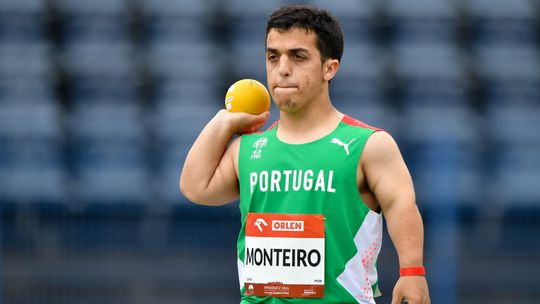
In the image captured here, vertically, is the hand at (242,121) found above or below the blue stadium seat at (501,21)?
below

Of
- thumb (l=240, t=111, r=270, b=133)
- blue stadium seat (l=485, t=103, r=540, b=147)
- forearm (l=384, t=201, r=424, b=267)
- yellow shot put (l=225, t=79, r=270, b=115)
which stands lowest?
forearm (l=384, t=201, r=424, b=267)

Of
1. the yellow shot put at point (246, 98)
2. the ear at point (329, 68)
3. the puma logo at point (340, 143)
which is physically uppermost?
the ear at point (329, 68)

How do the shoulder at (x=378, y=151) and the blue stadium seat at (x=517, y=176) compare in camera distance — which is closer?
the shoulder at (x=378, y=151)

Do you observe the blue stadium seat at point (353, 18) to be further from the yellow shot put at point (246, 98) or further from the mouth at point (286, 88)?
the mouth at point (286, 88)

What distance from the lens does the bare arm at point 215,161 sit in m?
3.72

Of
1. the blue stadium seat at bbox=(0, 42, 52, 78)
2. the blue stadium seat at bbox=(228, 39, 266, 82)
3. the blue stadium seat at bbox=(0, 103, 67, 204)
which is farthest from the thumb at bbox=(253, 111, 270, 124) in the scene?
the blue stadium seat at bbox=(0, 42, 52, 78)

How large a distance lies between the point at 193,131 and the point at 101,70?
5.13 ft

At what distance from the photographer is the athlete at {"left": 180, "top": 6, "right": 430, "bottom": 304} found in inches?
133

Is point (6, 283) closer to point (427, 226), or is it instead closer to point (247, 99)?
point (427, 226)

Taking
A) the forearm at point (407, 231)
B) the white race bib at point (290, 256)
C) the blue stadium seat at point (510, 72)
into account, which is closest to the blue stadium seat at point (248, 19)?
Result: the blue stadium seat at point (510, 72)

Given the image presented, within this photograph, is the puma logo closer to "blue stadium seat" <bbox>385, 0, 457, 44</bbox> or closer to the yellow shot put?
the yellow shot put

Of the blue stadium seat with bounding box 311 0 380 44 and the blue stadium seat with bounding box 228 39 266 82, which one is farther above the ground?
the blue stadium seat with bounding box 311 0 380 44

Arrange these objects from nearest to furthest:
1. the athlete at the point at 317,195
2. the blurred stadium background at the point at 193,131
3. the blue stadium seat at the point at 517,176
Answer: the athlete at the point at 317,195 → the blurred stadium background at the point at 193,131 → the blue stadium seat at the point at 517,176

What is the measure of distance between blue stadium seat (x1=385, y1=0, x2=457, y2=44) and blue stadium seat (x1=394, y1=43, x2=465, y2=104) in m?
0.13
